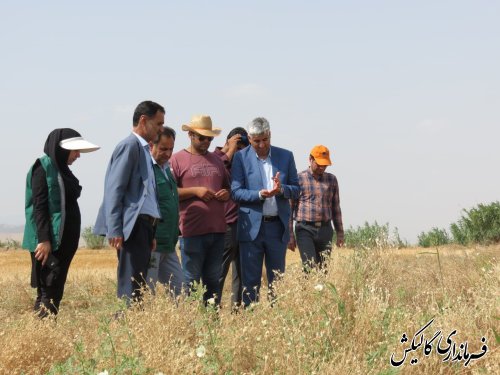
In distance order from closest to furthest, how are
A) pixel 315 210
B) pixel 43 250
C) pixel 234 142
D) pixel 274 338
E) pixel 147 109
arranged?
→ pixel 274 338, pixel 147 109, pixel 43 250, pixel 234 142, pixel 315 210

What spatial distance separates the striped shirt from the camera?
9.22m

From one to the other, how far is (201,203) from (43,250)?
4.76 ft

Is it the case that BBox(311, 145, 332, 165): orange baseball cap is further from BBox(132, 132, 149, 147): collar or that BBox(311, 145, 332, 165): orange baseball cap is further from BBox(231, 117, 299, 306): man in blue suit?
BBox(132, 132, 149, 147): collar

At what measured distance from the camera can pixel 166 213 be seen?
6555 millimetres

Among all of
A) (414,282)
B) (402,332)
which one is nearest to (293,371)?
(402,332)

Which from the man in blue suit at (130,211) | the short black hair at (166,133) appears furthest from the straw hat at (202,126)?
Answer: the man in blue suit at (130,211)

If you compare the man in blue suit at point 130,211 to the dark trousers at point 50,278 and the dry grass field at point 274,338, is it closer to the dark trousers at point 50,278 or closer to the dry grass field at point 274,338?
the dry grass field at point 274,338

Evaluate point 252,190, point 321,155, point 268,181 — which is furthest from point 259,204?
point 321,155

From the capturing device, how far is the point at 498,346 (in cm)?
505

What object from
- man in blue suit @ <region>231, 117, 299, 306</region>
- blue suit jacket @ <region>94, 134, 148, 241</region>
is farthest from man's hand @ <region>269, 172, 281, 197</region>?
blue suit jacket @ <region>94, 134, 148, 241</region>

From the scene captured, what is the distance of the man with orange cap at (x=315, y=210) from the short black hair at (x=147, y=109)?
313cm

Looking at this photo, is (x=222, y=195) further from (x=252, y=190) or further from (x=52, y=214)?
(x=52, y=214)

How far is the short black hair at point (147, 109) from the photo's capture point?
633 centimetres

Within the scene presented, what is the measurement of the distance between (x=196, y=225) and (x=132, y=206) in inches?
49.1
